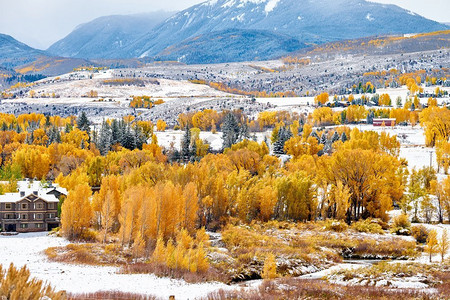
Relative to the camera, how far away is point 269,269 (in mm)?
40000

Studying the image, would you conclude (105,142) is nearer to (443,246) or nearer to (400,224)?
(400,224)

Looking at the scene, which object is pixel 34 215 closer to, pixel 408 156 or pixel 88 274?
pixel 88 274

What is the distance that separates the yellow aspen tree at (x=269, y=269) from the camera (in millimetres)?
39175

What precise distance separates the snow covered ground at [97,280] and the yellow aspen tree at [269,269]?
444 cm

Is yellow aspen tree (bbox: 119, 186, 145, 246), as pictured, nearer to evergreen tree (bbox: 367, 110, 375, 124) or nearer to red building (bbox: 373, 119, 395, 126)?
red building (bbox: 373, 119, 395, 126)

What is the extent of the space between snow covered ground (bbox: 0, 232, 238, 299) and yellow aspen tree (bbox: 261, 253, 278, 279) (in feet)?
14.6

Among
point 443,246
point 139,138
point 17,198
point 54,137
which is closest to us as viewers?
point 443,246

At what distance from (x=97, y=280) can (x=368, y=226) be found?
3113 centimetres

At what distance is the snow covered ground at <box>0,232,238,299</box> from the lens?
32.0 m

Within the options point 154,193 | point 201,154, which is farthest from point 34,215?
point 201,154

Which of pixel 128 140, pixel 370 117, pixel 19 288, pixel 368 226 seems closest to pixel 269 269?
pixel 368 226

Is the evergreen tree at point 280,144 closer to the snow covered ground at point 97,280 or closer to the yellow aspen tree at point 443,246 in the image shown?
the yellow aspen tree at point 443,246

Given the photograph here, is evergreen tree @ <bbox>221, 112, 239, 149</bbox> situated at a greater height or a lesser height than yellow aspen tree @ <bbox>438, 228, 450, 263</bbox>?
greater

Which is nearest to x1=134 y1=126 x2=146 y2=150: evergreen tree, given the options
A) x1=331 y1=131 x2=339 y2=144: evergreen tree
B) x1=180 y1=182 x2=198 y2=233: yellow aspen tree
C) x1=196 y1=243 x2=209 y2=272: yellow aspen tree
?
x1=331 y1=131 x2=339 y2=144: evergreen tree
